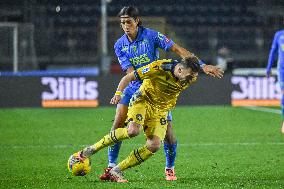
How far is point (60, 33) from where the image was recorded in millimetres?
29859

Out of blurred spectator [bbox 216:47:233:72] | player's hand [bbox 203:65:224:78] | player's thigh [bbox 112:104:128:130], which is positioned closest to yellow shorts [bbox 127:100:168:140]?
player's thigh [bbox 112:104:128:130]

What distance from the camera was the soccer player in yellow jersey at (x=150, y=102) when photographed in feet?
27.9

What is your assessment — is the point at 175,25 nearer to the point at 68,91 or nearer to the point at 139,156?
the point at 68,91

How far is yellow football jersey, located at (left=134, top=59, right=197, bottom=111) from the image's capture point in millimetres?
8523

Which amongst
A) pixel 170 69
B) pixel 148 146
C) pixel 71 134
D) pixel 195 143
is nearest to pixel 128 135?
pixel 148 146

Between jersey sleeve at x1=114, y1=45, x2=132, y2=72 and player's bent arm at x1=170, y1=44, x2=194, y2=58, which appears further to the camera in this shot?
jersey sleeve at x1=114, y1=45, x2=132, y2=72

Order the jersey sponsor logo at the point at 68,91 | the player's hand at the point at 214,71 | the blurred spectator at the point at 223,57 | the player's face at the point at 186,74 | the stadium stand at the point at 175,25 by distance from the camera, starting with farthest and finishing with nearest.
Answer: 1. the stadium stand at the point at 175,25
2. the blurred spectator at the point at 223,57
3. the jersey sponsor logo at the point at 68,91
4. the player's face at the point at 186,74
5. the player's hand at the point at 214,71

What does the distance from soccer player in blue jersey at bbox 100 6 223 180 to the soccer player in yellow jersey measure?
0.41 meters

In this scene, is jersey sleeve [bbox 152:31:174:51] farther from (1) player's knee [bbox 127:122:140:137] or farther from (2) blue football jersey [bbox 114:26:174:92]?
(1) player's knee [bbox 127:122:140:137]

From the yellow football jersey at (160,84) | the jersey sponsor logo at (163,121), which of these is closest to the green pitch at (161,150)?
the jersey sponsor logo at (163,121)

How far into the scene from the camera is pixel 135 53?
370 inches

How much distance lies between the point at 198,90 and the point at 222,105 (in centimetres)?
81

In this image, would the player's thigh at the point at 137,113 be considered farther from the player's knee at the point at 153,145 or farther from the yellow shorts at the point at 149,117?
the player's knee at the point at 153,145

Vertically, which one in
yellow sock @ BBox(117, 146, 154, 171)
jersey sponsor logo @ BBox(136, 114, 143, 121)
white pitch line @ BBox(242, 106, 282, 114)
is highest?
jersey sponsor logo @ BBox(136, 114, 143, 121)
